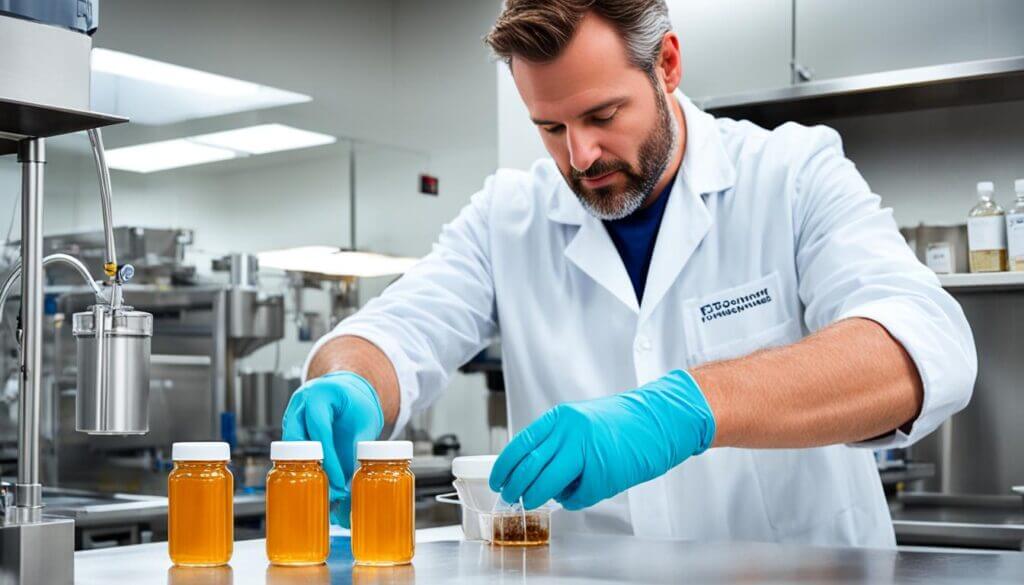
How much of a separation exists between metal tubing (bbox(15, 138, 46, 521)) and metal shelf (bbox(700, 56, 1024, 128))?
2006 millimetres

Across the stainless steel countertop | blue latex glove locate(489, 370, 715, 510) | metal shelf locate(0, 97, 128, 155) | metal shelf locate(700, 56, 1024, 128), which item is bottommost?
the stainless steel countertop

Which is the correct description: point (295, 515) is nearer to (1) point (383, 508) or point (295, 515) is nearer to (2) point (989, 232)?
(1) point (383, 508)

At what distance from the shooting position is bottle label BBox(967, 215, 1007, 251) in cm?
263

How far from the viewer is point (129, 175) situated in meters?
4.47

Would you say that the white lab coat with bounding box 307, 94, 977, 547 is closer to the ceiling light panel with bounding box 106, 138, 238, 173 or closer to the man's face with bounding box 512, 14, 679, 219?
the man's face with bounding box 512, 14, 679, 219

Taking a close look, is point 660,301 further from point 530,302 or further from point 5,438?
point 5,438

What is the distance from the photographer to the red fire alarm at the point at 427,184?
507cm

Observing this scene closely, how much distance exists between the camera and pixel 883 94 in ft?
9.16

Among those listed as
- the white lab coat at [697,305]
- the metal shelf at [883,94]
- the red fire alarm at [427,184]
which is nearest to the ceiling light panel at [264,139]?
the red fire alarm at [427,184]

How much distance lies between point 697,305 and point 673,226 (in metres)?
0.13

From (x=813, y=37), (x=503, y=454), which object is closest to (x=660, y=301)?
(x=503, y=454)

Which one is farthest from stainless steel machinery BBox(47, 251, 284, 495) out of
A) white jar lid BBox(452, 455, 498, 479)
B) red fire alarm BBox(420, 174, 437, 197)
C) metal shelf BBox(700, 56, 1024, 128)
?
white jar lid BBox(452, 455, 498, 479)

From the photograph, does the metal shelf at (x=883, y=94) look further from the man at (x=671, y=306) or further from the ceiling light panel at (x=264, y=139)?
the ceiling light panel at (x=264, y=139)

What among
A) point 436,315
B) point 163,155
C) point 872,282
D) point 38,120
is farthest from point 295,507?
point 163,155
